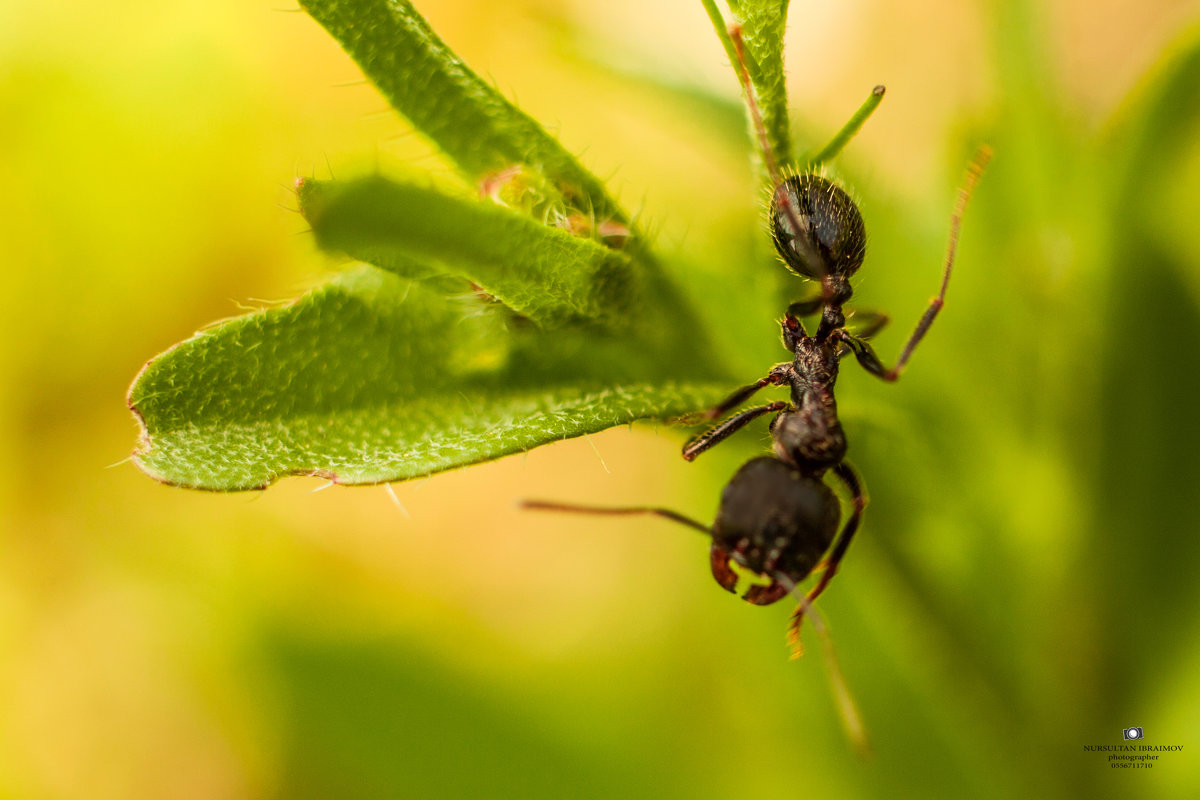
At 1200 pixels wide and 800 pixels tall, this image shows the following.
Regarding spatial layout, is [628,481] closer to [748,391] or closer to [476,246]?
[748,391]

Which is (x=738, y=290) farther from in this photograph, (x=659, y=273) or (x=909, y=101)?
(x=909, y=101)

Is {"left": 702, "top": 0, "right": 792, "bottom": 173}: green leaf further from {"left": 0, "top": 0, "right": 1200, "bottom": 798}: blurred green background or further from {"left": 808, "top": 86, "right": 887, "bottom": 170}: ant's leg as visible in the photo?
{"left": 0, "top": 0, "right": 1200, "bottom": 798}: blurred green background

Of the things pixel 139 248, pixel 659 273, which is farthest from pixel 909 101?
pixel 139 248

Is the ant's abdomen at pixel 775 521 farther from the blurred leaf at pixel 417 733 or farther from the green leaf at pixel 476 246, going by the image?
the blurred leaf at pixel 417 733

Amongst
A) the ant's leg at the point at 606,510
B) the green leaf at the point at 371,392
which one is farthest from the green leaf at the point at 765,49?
the ant's leg at the point at 606,510

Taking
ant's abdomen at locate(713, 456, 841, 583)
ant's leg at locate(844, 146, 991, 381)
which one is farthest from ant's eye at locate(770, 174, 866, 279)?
ant's abdomen at locate(713, 456, 841, 583)
